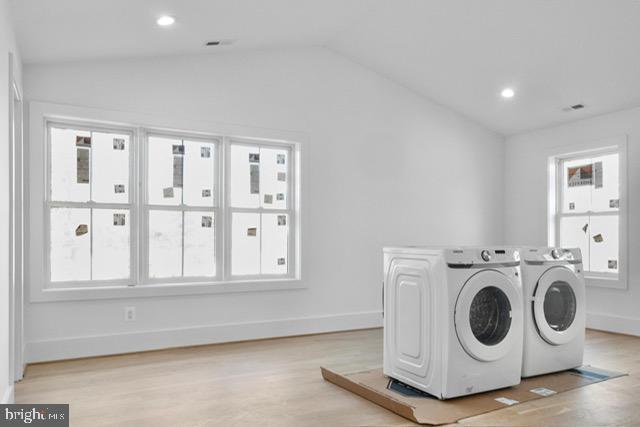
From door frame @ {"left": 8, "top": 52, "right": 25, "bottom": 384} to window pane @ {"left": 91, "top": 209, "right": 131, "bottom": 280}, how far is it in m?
0.61

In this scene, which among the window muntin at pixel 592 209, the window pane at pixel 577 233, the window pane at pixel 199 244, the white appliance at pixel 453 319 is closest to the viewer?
the white appliance at pixel 453 319

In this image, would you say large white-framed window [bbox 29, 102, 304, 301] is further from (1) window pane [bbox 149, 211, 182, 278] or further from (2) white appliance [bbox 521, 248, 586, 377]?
(2) white appliance [bbox 521, 248, 586, 377]

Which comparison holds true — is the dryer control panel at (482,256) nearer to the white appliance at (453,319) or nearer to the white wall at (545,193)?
the white appliance at (453,319)

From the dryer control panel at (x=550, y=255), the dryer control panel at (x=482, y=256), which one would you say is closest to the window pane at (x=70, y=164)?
the dryer control panel at (x=482, y=256)

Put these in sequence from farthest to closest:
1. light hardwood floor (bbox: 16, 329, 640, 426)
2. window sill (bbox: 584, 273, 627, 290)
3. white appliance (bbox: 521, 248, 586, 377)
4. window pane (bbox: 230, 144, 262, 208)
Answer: window sill (bbox: 584, 273, 627, 290) < window pane (bbox: 230, 144, 262, 208) < white appliance (bbox: 521, 248, 586, 377) < light hardwood floor (bbox: 16, 329, 640, 426)

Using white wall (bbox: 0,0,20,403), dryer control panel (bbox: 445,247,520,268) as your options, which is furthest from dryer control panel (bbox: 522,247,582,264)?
white wall (bbox: 0,0,20,403)

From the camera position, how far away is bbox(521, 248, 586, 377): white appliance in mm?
3412

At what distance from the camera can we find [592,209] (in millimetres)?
5723

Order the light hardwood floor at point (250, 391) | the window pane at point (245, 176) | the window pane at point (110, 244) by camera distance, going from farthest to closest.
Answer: the window pane at point (245, 176) → the window pane at point (110, 244) → the light hardwood floor at point (250, 391)

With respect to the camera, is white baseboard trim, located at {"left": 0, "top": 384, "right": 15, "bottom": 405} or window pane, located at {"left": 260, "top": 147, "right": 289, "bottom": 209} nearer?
white baseboard trim, located at {"left": 0, "top": 384, "right": 15, "bottom": 405}

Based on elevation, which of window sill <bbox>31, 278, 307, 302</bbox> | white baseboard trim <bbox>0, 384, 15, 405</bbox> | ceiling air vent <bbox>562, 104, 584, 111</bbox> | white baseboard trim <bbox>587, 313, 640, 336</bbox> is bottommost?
white baseboard trim <bbox>587, 313, 640, 336</bbox>

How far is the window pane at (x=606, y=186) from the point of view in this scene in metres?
5.49

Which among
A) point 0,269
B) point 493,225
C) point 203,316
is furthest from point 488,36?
point 0,269

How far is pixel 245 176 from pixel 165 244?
3.29 feet
